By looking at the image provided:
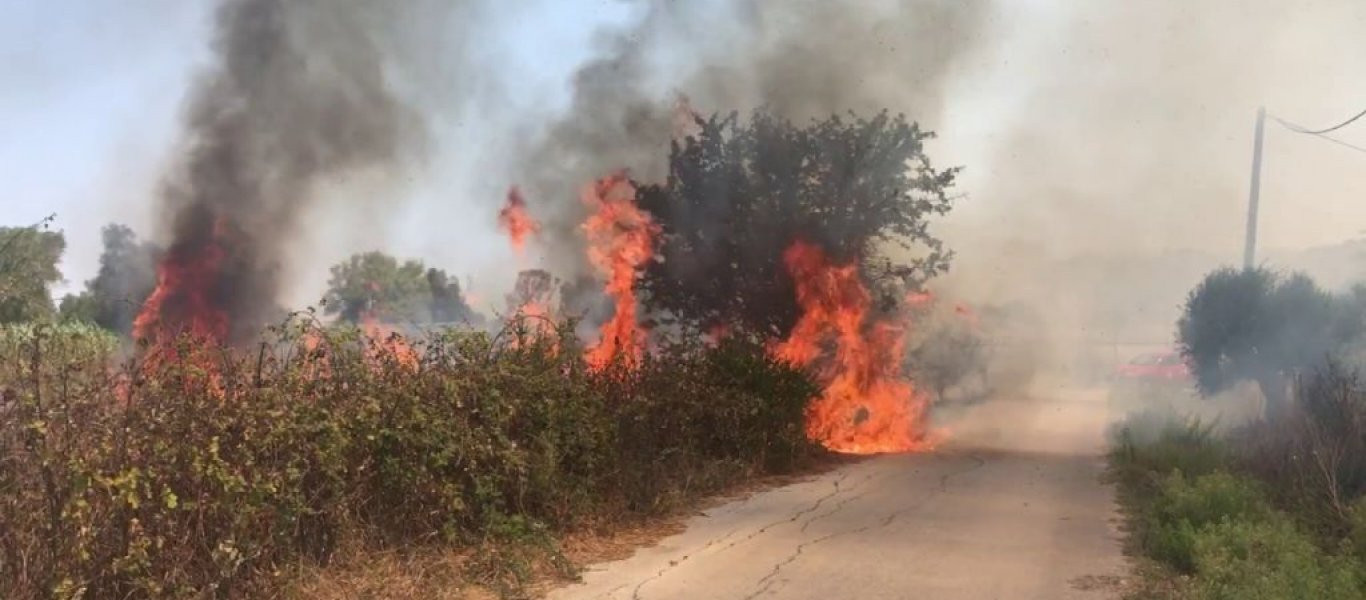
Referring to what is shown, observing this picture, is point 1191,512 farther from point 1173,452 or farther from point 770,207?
point 770,207

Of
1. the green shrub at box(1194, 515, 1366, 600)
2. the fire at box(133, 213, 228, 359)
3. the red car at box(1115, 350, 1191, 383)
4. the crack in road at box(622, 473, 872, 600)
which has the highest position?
the fire at box(133, 213, 228, 359)

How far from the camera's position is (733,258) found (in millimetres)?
15164

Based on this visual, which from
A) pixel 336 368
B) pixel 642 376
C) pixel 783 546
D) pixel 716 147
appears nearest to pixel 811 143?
pixel 716 147

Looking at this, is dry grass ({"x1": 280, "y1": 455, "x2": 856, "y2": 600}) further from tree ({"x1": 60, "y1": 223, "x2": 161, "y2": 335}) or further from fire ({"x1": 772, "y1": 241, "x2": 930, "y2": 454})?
tree ({"x1": 60, "y1": 223, "x2": 161, "y2": 335})

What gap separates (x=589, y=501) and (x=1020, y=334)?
19843 millimetres

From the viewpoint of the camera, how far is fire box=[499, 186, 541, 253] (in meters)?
17.0

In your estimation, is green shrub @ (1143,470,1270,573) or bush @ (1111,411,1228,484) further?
bush @ (1111,411,1228,484)

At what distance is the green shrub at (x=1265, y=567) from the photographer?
17.3ft

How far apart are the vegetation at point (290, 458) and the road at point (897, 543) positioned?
67 cm

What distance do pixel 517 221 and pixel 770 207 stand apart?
451 cm

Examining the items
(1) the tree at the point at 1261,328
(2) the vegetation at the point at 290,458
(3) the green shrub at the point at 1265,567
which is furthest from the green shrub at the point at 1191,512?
(1) the tree at the point at 1261,328

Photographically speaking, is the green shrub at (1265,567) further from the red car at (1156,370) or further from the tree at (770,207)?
the red car at (1156,370)

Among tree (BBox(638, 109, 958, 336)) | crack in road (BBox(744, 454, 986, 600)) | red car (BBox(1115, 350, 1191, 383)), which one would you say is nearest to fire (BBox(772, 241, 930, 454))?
tree (BBox(638, 109, 958, 336))

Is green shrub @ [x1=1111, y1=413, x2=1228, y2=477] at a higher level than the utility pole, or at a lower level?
lower
